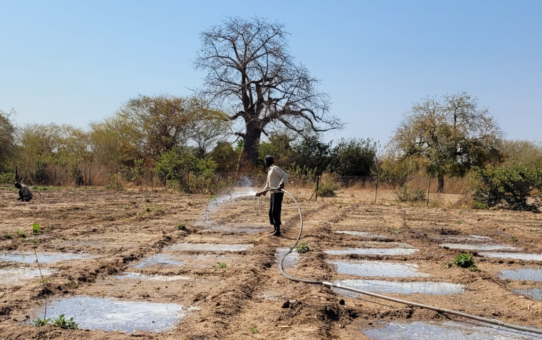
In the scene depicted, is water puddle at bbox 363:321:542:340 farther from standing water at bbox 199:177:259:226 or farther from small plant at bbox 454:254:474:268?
standing water at bbox 199:177:259:226

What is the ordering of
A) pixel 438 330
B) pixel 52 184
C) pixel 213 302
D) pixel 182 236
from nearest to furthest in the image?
pixel 438 330 → pixel 213 302 → pixel 182 236 → pixel 52 184

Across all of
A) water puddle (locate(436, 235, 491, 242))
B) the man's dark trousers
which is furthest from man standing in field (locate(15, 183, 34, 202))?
water puddle (locate(436, 235, 491, 242))

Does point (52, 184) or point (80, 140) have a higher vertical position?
point (80, 140)

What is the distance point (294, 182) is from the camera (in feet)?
105

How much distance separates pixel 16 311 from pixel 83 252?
4.51 metres

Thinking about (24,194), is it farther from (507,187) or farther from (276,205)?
(507,187)

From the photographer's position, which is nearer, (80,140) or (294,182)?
(294,182)

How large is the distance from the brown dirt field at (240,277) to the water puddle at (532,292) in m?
0.20

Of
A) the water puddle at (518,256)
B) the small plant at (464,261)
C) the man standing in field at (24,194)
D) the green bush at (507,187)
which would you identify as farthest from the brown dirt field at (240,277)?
the green bush at (507,187)

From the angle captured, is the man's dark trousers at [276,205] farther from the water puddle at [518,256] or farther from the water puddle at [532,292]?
the water puddle at [532,292]

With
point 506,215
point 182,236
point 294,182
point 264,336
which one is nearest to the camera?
point 264,336

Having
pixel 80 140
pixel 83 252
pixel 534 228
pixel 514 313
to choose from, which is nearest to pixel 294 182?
pixel 534 228

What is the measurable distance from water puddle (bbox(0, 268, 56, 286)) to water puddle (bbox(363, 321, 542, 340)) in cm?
511

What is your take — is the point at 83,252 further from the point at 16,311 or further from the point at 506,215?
the point at 506,215
